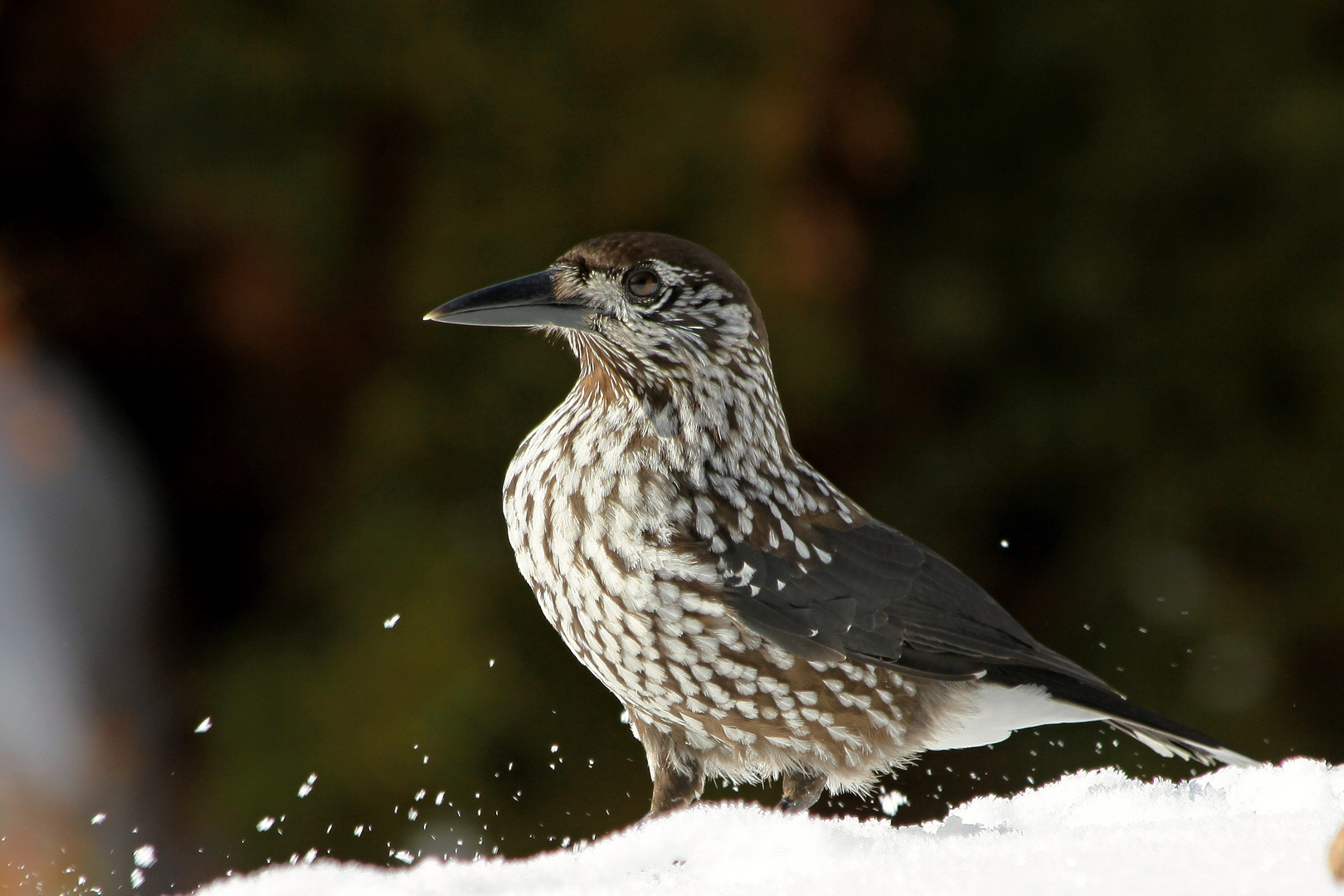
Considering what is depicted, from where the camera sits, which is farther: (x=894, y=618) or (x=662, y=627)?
(x=894, y=618)

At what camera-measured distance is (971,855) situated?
1.50 meters

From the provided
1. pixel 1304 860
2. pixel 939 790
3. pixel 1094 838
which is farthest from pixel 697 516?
pixel 939 790

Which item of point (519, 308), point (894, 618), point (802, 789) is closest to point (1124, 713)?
point (894, 618)

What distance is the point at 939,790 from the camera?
3.34 m

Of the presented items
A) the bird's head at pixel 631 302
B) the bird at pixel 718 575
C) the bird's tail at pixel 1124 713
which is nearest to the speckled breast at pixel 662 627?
the bird at pixel 718 575

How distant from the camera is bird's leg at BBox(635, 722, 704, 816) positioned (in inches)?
87.9

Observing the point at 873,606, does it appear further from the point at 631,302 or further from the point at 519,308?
the point at 519,308

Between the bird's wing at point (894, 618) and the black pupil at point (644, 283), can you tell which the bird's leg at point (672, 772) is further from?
the black pupil at point (644, 283)

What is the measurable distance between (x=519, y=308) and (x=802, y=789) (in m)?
1.04

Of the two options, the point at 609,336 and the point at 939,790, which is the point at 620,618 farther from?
the point at 939,790

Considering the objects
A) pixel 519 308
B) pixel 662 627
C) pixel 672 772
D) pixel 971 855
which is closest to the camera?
pixel 971 855

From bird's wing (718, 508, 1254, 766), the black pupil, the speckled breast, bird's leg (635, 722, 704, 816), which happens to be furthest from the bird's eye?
bird's leg (635, 722, 704, 816)

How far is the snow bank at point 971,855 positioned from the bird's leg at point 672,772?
0.81 feet

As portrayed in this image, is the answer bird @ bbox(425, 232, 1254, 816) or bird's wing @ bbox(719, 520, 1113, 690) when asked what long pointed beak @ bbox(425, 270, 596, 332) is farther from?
bird's wing @ bbox(719, 520, 1113, 690)
